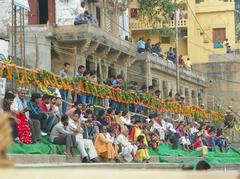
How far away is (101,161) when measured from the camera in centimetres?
1562

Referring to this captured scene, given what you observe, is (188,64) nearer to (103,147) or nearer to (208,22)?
(208,22)

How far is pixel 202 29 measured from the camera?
46.8 meters

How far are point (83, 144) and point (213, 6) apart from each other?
108 feet

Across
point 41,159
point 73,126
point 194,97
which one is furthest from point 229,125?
point 41,159

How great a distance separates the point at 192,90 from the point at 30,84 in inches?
953

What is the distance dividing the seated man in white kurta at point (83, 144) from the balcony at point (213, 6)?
31.9m

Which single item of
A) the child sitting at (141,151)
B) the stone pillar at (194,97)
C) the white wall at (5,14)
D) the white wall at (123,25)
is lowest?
the child sitting at (141,151)

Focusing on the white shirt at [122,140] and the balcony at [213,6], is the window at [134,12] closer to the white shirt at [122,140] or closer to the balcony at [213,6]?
the balcony at [213,6]

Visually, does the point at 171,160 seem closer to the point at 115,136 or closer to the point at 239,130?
the point at 115,136

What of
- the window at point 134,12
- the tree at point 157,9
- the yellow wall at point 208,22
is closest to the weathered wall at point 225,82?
the yellow wall at point 208,22

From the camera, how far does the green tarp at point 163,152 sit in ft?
44.4

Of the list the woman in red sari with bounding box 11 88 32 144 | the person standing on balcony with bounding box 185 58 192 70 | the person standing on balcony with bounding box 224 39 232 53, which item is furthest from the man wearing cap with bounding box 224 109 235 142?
the woman in red sari with bounding box 11 88 32 144

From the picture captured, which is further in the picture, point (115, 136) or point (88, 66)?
point (88, 66)

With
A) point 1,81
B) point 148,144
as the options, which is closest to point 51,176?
point 1,81
